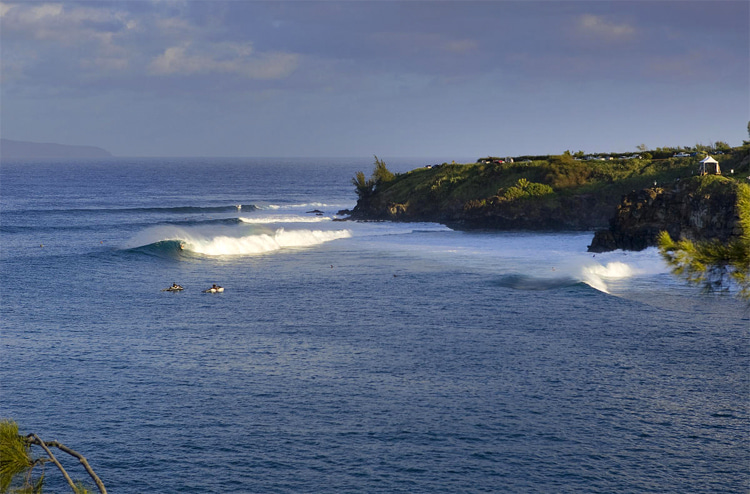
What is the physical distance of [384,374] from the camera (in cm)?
3753

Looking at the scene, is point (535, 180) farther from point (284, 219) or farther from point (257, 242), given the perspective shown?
point (257, 242)

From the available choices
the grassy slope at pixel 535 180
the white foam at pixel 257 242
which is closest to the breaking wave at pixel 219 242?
the white foam at pixel 257 242

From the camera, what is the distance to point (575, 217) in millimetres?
98125

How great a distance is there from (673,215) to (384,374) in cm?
4663

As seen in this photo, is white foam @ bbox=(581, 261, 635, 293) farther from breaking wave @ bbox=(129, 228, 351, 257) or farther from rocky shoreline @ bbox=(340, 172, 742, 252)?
breaking wave @ bbox=(129, 228, 351, 257)

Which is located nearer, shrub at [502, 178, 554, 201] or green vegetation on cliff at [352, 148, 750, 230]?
green vegetation on cliff at [352, 148, 750, 230]

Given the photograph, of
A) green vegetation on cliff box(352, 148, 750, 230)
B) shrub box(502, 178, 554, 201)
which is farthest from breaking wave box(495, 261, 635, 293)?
shrub box(502, 178, 554, 201)

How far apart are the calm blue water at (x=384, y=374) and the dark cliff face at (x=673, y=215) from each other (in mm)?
3129

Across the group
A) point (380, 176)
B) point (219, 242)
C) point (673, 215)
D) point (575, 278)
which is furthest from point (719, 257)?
point (380, 176)

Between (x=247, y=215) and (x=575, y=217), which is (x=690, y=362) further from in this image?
(x=247, y=215)

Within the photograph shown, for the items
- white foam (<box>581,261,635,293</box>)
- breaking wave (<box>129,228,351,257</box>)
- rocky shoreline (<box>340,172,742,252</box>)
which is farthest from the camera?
breaking wave (<box>129,228,351,257</box>)

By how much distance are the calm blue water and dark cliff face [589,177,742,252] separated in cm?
313

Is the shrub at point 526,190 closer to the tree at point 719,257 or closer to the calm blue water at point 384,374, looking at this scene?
the calm blue water at point 384,374

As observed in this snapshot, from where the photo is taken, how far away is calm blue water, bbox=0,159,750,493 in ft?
90.8
